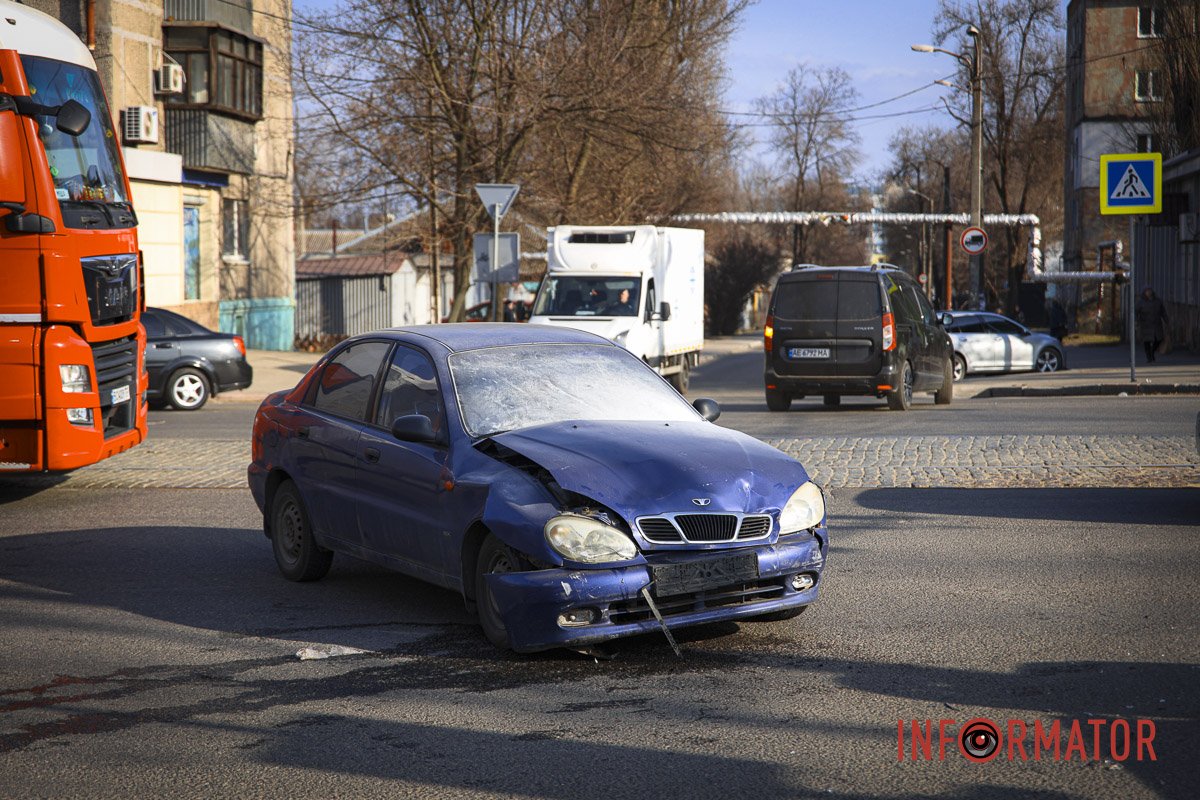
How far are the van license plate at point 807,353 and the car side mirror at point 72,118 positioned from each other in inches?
432

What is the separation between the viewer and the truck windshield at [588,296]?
22.8 meters

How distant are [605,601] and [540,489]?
641mm

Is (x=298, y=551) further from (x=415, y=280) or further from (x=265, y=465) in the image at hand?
(x=415, y=280)

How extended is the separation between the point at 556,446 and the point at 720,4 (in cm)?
4001

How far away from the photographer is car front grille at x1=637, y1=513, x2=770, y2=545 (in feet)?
19.7

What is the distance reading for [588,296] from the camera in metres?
22.9

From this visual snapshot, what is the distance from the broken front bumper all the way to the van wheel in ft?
49.0

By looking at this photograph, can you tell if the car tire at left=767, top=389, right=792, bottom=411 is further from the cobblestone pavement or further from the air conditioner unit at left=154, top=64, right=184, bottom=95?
the air conditioner unit at left=154, top=64, right=184, bottom=95

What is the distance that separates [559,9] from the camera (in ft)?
106

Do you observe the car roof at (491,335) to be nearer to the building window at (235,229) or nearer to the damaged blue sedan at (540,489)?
the damaged blue sedan at (540,489)

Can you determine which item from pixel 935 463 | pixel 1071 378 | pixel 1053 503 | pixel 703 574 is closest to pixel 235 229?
pixel 1071 378

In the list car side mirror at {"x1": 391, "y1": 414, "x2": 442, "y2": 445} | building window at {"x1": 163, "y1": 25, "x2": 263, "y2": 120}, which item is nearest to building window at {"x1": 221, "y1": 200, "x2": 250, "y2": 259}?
building window at {"x1": 163, "y1": 25, "x2": 263, "y2": 120}

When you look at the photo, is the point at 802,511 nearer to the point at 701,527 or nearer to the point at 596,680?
the point at 701,527

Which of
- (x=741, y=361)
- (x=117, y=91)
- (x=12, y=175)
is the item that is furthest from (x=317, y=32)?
(x=12, y=175)
